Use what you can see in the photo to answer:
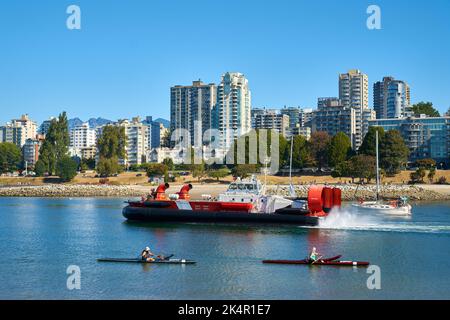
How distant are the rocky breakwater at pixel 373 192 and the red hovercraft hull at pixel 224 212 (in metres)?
38.8

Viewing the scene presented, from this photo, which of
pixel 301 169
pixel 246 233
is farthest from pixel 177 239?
pixel 301 169

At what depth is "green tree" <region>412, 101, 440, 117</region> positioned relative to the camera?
17200cm

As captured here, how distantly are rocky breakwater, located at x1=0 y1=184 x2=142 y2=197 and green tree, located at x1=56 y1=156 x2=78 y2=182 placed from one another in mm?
10237

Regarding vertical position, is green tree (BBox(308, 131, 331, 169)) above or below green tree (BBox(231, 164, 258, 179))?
above

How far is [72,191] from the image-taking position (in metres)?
110

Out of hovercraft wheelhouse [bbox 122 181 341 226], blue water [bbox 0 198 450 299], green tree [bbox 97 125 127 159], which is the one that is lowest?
blue water [bbox 0 198 450 299]

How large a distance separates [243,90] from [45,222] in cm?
13669

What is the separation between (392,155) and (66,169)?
224 ft

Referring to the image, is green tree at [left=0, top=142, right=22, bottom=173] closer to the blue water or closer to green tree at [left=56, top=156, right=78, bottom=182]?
green tree at [left=56, top=156, right=78, bottom=182]

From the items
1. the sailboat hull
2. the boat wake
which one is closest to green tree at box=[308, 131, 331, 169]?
the sailboat hull

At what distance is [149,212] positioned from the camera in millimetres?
54062

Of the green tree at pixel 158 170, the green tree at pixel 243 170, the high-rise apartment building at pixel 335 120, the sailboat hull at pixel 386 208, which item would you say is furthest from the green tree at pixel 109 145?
the sailboat hull at pixel 386 208

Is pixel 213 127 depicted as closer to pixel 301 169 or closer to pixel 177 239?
pixel 301 169
